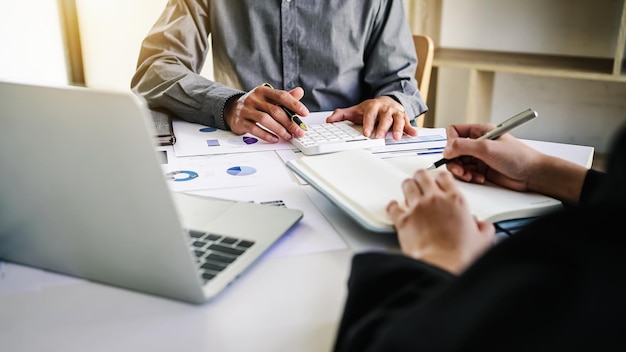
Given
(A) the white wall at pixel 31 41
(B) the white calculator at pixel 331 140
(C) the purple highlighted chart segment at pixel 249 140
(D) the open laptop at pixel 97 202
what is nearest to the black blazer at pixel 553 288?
(D) the open laptop at pixel 97 202

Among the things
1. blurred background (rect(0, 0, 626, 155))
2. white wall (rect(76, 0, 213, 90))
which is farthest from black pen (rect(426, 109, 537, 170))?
white wall (rect(76, 0, 213, 90))

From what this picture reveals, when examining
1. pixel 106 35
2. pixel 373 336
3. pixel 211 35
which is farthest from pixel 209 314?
pixel 106 35

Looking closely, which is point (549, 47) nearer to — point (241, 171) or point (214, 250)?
point (241, 171)

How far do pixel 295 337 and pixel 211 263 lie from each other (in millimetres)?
139

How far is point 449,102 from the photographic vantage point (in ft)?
9.02

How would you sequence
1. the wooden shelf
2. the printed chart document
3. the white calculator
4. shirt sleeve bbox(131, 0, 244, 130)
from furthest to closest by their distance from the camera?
the wooden shelf → shirt sleeve bbox(131, 0, 244, 130) → the white calculator → the printed chart document

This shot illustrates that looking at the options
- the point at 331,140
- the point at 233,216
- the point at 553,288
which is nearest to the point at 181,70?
the point at 331,140

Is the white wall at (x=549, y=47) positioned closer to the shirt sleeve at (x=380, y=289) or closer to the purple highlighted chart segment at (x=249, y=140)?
the purple highlighted chart segment at (x=249, y=140)

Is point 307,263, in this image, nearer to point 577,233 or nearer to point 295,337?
point 295,337

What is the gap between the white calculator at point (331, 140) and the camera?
100 centimetres

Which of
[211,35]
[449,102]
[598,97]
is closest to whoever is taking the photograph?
[211,35]

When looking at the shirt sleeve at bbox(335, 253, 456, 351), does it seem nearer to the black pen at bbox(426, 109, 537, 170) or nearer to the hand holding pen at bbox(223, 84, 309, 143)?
the black pen at bbox(426, 109, 537, 170)

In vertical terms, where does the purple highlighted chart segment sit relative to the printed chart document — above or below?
below

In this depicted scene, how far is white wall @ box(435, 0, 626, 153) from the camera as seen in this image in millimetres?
2299
